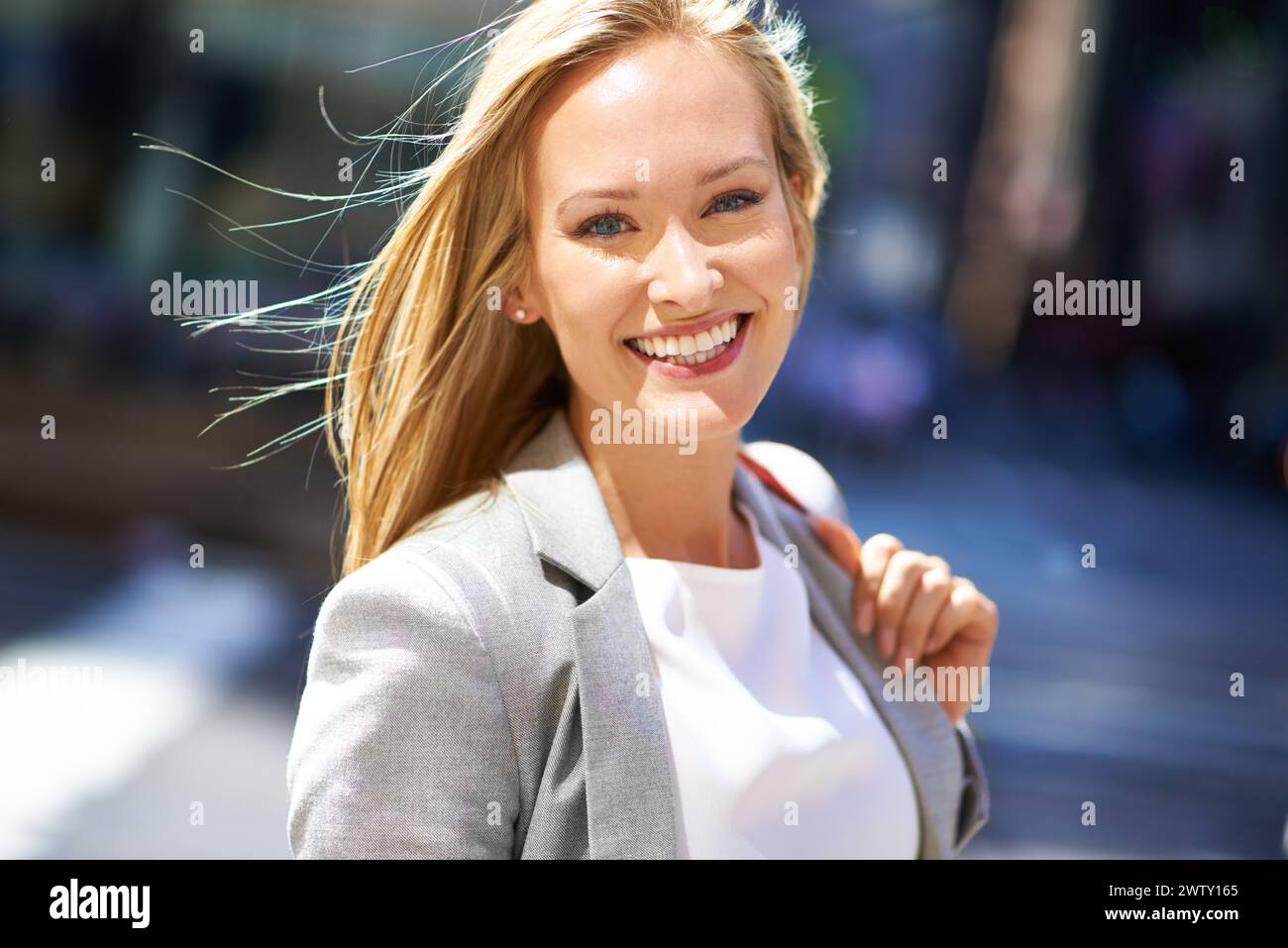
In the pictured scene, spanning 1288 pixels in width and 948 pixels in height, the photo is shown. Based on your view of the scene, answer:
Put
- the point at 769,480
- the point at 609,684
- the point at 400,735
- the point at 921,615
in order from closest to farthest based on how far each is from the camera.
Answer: the point at 400,735 → the point at 609,684 → the point at 921,615 → the point at 769,480

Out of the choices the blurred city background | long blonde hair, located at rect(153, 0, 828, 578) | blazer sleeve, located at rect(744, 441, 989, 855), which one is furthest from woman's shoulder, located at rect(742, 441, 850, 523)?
the blurred city background

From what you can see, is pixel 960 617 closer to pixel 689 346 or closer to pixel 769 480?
pixel 769 480

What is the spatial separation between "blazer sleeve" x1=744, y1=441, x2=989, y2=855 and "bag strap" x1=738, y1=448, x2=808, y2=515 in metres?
0.02

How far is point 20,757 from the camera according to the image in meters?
5.21

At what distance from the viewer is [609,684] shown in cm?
154

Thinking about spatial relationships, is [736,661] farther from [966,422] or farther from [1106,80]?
[1106,80]

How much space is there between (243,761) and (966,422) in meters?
9.33

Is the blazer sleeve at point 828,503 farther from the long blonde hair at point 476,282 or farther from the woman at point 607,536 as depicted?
the long blonde hair at point 476,282

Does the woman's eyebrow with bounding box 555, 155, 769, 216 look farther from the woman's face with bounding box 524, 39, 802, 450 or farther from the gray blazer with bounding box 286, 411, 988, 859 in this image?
the gray blazer with bounding box 286, 411, 988, 859

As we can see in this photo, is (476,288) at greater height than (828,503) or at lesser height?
greater

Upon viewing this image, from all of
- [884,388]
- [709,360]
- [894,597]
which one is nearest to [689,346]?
[709,360]

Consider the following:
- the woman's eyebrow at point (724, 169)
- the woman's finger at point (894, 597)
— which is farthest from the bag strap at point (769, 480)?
the woman's eyebrow at point (724, 169)

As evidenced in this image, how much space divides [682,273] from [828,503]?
2.34 feet

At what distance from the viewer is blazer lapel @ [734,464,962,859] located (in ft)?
6.08
